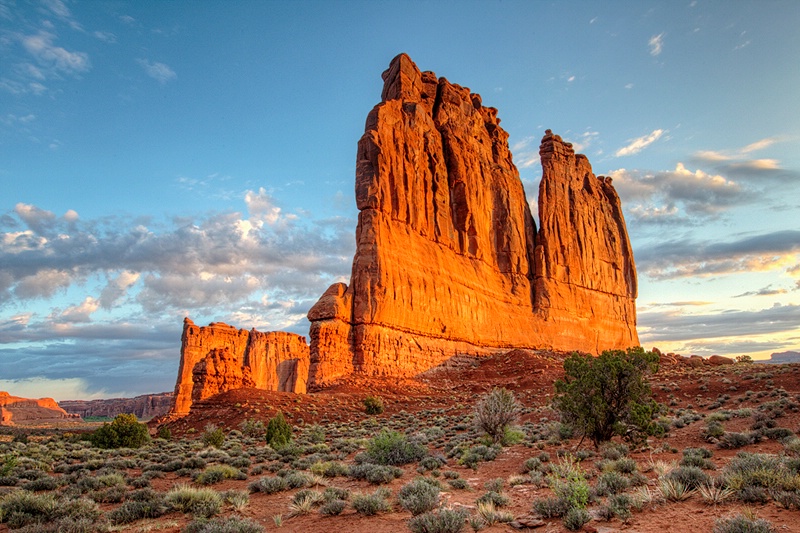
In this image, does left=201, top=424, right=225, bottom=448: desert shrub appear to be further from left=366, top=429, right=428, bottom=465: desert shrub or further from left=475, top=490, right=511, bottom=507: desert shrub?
left=475, top=490, right=511, bottom=507: desert shrub

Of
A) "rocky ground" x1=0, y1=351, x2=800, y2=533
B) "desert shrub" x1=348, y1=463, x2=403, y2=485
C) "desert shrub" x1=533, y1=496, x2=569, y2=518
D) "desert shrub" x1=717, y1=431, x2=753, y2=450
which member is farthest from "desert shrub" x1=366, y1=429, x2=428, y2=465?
"desert shrub" x1=717, y1=431, x2=753, y2=450

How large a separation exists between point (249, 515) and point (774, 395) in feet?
70.2

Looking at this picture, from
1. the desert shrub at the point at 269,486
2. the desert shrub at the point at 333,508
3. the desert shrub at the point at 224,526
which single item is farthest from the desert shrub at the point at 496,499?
the desert shrub at the point at 269,486

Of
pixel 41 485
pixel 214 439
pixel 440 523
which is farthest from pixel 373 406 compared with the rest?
pixel 440 523

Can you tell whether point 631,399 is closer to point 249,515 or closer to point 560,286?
point 249,515

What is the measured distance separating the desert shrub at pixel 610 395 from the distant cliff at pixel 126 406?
100239 millimetres

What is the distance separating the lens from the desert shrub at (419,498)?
7.77 meters

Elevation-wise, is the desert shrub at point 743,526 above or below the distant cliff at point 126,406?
above

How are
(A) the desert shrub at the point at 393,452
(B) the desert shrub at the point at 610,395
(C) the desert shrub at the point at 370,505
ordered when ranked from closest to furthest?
(C) the desert shrub at the point at 370,505, (A) the desert shrub at the point at 393,452, (B) the desert shrub at the point at 610,395

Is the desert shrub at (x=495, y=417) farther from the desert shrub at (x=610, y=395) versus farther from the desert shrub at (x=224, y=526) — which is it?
the desert shrub at (x=224, y=526)

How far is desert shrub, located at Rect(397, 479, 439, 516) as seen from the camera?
7.77 metres

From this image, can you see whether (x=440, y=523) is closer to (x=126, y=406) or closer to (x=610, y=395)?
(x=610, y=395)

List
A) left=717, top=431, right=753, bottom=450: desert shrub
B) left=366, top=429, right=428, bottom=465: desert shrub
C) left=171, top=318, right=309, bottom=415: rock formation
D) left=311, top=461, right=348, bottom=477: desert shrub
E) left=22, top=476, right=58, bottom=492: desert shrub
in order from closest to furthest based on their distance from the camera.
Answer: left=22, top=476, right=58, bottom=492: desert shrub → left=311, top=461, right=348, bottom=477: desert shrub → left=717, top=431, right=753, bottom=450: desert shrub → left=366, top=429, right=428, bottom=465: desert shrub → left=171, top=318, right=309, bottom=415: rock formation

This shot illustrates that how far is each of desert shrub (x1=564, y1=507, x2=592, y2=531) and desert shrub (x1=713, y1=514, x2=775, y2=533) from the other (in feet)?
5.07
